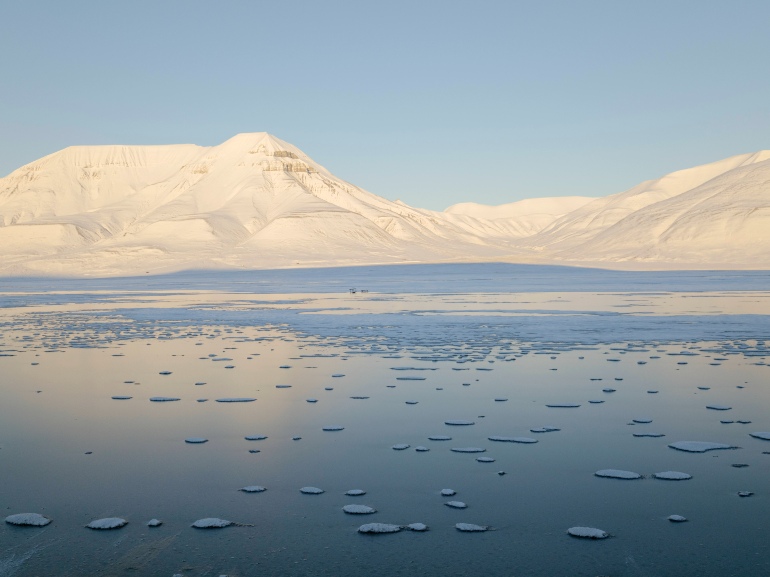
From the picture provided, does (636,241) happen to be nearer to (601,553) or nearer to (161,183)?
(161,183)

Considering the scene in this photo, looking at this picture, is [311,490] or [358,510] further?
[311,490]

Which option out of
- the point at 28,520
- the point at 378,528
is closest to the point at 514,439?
the point at 378,528

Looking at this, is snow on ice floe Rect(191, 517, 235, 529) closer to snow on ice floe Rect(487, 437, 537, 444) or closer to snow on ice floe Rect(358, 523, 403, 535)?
snow on ice floe Rect(358, 523, 403, 535)

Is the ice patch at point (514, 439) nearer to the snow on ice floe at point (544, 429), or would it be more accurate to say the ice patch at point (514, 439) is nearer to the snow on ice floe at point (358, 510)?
the snow on ice floe at point (544, 429)

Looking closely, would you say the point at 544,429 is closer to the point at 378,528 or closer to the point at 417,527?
the point at 417,527

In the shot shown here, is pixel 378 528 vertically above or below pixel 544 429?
below

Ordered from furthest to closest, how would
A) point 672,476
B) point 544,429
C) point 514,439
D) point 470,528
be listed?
point 544,429 < point 514,439 < point 672,476 < point 470,528

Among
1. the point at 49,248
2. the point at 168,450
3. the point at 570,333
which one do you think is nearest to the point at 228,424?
the point at 168,450
